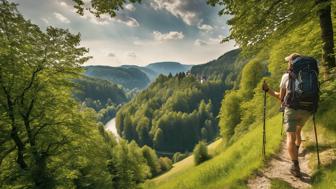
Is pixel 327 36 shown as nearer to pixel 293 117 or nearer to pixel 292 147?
pixel 293 117

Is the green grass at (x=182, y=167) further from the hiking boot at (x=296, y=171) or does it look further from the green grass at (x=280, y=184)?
the green grass at (x=280, y=184)

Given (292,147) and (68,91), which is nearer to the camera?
(292,147)

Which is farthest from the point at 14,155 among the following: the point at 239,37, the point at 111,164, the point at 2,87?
the point at 111,164

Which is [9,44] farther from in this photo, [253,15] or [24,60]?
[253,15]

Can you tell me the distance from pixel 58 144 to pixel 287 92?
1780cm

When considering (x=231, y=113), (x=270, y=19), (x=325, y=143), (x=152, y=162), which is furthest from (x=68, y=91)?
(x=152, y=162)

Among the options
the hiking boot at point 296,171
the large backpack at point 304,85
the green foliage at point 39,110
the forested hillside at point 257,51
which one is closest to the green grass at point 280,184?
the forested hillside at point 257,51

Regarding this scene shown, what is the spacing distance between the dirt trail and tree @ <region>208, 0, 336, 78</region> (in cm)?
525

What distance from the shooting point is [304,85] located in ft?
29.0

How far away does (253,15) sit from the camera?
47.3 ft

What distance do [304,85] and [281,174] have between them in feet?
9.47

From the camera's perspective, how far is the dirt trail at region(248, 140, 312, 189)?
349 inches

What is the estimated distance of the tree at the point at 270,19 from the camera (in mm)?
13932

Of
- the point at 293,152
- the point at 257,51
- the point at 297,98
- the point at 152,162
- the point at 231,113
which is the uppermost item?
the point at 257,51
